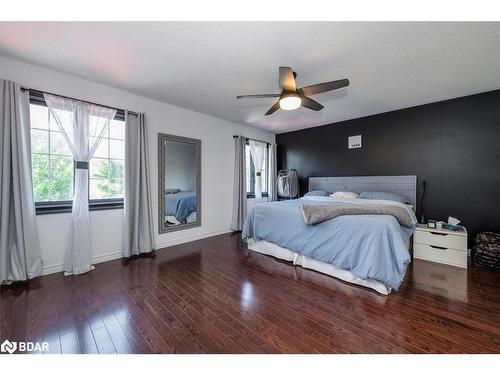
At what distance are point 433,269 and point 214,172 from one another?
12.1 ft

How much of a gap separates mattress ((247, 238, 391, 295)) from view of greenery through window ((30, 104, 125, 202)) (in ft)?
7.61

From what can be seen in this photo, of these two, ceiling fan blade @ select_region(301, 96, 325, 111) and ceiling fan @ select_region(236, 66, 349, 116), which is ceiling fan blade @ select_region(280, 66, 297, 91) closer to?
ceiling fan @ select_region(236, 66, 349, 116)

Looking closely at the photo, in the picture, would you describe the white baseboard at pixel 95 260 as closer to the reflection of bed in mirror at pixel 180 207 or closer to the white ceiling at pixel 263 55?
the reflection of bed in mirror at pixel 180 207

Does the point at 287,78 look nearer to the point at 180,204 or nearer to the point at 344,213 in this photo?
the point at 344,213

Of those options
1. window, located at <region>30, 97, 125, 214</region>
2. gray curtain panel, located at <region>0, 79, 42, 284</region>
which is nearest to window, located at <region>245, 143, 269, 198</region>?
window, located at <region>30, 97, 125, 214</region>

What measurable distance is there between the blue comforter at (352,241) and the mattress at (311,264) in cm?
9

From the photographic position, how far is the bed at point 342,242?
2104 mm

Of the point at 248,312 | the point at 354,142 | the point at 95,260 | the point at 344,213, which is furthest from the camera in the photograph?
A: the point at 354,142

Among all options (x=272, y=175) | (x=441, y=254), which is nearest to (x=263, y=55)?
(x=441, y=254)

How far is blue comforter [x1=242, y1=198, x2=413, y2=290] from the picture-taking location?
2090 millimetres

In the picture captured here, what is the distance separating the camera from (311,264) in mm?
2703

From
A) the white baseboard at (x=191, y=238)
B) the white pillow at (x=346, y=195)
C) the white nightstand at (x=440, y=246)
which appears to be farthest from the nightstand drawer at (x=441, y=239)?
the white baseboard at (x=191, y=238)

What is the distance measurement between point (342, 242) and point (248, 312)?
1.29 m

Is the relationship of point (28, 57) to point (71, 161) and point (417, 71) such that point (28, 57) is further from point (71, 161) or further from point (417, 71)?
point (417, 71)
